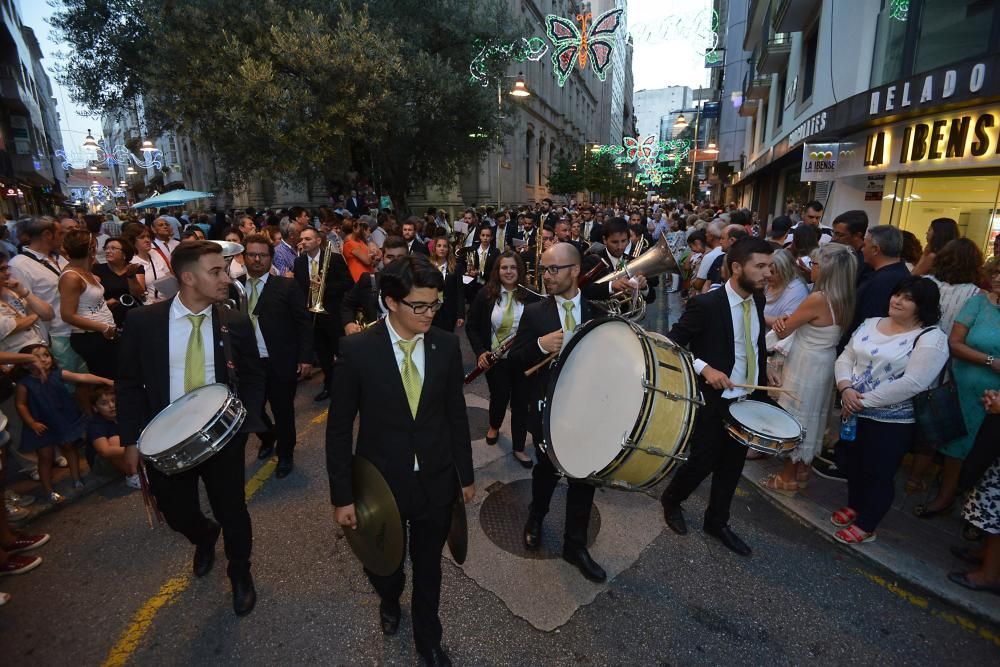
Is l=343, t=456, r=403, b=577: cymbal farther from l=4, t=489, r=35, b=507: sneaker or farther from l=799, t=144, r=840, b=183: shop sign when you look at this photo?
l=799, t=144, r=840, b=183: shop sign

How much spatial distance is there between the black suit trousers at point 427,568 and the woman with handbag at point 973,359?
3783 mm

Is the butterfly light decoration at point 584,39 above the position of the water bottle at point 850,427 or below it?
above

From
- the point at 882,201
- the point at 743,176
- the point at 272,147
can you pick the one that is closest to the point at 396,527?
the point at 882,201

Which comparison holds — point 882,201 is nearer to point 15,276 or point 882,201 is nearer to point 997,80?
point 997,80

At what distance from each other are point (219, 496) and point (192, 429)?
1.89 feet

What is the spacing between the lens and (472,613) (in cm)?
300

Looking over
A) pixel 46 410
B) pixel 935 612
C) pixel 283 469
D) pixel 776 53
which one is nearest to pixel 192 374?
pixel 283 469

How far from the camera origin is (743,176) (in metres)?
26.5

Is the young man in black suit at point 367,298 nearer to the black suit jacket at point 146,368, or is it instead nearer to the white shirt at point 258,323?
the white shirt at point 258,323

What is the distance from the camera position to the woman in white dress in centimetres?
373

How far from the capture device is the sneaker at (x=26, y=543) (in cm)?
354

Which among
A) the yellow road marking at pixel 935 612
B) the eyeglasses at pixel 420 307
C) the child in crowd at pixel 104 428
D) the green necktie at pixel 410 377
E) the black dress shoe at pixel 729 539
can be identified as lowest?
the yellow road marking at pixel 935 612

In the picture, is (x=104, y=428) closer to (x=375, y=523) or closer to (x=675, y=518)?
(x=375, y=523)

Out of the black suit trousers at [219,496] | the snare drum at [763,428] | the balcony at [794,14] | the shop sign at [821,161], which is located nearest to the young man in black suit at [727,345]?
the snare drum at [763,428]
